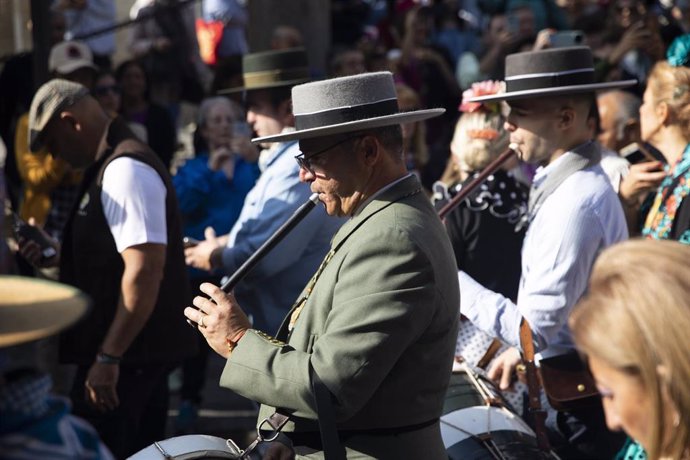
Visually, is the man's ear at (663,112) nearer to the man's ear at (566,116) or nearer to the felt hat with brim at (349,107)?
the man's ear at (566,116)

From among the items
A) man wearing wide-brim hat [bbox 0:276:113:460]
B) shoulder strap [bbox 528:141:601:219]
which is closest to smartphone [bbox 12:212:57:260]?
shoulder strap [bbox 528:141:601:219]

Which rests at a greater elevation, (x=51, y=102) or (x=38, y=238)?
(x=51, y=102)

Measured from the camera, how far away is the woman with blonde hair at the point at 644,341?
77.8 inches

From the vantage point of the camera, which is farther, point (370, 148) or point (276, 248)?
point (276, 248)

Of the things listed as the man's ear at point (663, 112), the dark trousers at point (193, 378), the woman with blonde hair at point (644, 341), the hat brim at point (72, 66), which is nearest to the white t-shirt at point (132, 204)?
the man's ear at point (663, 112)

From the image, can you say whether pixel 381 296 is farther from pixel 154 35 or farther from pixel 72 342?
pixel 154 35

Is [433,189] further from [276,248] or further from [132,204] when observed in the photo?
[132,204]

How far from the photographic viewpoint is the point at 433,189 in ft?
16.1

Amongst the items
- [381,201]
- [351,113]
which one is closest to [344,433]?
[381,201]

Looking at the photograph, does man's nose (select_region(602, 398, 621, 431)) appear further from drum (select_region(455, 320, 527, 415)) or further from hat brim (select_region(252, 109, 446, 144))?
drum (select_region(455, 320, 527, 415))

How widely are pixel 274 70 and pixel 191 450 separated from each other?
253cm

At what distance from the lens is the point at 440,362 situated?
114 inches

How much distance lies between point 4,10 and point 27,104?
8.02ft

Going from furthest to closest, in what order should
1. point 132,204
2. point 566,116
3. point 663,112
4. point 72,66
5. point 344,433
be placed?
point 72,66, point 663,112, point 132,204, point 566,116, point 344,433
